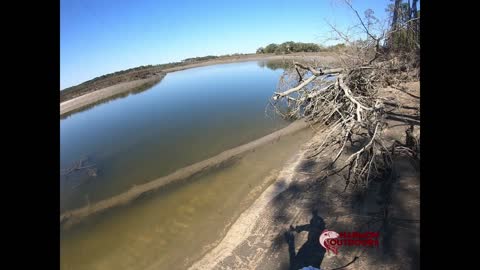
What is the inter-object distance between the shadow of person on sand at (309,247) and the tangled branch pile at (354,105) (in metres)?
1.02

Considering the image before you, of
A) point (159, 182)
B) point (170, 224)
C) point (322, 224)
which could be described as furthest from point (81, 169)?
point (322, 224)

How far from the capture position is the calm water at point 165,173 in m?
4.85

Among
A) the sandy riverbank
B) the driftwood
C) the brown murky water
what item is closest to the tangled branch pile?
the sandy riverbank

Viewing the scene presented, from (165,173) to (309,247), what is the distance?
4695mm

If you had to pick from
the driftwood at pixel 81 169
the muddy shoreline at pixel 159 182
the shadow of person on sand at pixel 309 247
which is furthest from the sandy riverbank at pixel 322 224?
the driftwood at pixel 81 169

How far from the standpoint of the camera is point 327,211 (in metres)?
4.54

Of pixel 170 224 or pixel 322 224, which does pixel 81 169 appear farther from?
pixel 322 224

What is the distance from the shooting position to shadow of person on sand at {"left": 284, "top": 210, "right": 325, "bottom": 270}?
3.63 meters

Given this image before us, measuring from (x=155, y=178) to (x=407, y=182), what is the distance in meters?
5.41

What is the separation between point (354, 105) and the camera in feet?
17.1

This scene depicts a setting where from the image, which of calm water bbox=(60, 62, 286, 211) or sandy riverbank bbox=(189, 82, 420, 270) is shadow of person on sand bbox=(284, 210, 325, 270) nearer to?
sandy riverbank bbox=(189, 82, 420, 270)

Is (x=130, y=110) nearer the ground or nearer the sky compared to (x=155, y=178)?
nearer the sky
